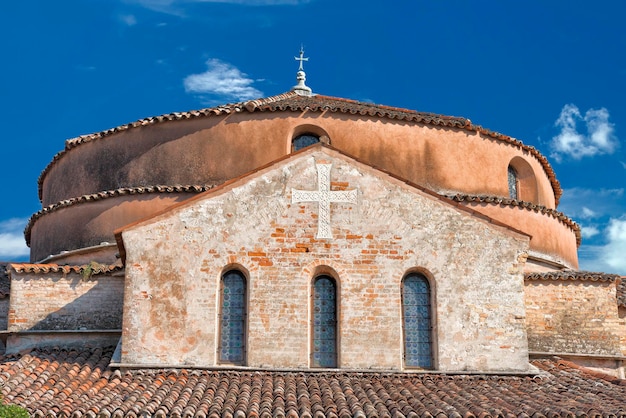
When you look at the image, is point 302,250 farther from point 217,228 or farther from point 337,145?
point 337,145

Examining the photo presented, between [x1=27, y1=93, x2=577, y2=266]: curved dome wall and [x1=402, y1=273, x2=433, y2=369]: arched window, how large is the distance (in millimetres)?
3926

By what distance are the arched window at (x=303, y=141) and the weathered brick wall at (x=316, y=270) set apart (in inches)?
127

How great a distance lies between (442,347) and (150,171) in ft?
26.3

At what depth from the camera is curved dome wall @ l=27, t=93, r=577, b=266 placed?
65.4ft

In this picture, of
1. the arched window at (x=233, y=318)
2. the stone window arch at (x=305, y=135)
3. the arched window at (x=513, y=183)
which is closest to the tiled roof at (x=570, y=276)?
the arched window at (x=513, y=183)

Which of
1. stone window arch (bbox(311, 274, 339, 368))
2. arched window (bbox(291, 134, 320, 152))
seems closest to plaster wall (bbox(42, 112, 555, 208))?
arched window (bbox(291, 134, 320, 152))

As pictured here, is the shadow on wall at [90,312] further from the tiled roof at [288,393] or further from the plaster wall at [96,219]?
the plaster wall at [96,219]

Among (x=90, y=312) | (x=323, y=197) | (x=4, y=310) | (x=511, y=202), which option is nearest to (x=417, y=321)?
(x=323, y=197)

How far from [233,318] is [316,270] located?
1711mm

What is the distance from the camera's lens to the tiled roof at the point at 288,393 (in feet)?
44.8

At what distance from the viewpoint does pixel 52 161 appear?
22.9m

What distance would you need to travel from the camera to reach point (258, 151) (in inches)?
780

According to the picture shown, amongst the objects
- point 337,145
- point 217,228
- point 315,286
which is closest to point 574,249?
point 337,145

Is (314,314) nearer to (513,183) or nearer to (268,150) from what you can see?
(268,150)
